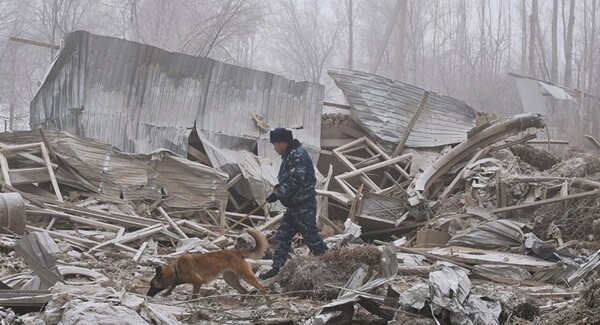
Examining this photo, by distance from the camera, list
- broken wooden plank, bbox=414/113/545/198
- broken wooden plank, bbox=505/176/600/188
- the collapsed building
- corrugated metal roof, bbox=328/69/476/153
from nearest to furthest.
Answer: the collapsed building < broken wooden plank, bbox=505/176/600/188 < broken wooden plank, bbox=414/113/545/198 < corrugated metal roof, bbox=328/69/476/153

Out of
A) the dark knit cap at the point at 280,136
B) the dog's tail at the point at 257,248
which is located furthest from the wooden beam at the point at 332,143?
the dog's tail at the point at 257,248

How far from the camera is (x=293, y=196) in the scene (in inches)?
346

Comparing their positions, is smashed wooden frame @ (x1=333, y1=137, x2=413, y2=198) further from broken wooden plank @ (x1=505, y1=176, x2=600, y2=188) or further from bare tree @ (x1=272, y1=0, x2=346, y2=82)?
bare tree @ (x1=272, y1=0, x2=346, y2=82)

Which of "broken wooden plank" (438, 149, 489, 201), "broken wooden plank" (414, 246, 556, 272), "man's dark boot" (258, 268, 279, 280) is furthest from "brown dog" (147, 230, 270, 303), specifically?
"broken wooden plank" (438, 149, 489, 201)

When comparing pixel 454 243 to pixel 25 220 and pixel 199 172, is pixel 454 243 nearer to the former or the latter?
pixel 199 172

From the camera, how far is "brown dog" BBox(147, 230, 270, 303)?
746 centimetres

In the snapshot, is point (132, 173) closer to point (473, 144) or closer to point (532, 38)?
point (473, 144)

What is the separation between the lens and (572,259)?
9953mm

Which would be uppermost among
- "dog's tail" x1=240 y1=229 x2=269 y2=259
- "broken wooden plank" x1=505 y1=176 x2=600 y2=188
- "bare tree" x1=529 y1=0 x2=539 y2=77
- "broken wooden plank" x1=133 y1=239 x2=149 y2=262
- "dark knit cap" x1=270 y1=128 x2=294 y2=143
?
"bare tree" x1=529 y1=0 x2=539 y2=77

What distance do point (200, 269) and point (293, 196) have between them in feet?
5.75

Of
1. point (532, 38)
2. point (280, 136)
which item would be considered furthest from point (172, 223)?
point (532, 38)

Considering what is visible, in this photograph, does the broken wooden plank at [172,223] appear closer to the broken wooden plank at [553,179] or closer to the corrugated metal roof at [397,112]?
the broken wooden plank at [553,179]

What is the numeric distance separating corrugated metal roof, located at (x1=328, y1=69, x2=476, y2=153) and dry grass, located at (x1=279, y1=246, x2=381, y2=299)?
987 cm

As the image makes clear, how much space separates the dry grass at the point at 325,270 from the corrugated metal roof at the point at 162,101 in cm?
747
